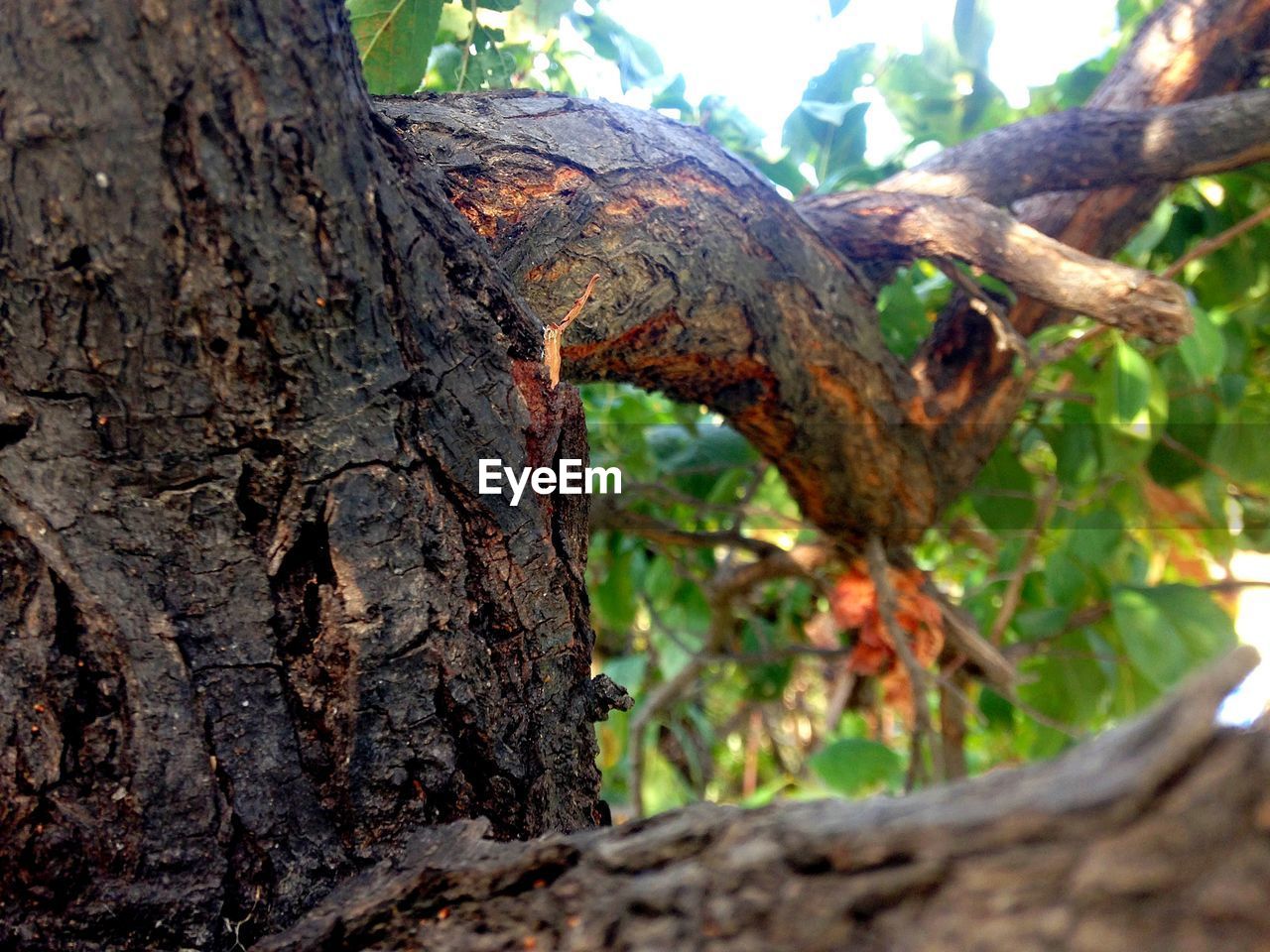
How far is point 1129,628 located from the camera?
1.23 m

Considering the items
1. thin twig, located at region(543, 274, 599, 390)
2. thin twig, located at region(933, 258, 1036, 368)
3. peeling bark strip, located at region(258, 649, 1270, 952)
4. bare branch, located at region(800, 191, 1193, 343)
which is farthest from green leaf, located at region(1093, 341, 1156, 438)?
peeling bark strip, located at region(258, 649, 1270, 952)

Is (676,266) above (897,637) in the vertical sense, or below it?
above

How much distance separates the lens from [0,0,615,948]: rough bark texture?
390 millimetres

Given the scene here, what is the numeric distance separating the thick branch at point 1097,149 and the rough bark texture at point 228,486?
68cm

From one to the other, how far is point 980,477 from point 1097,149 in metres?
0.51

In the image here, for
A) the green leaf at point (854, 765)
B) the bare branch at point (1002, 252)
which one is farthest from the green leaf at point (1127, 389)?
the green leaf at point (854, 765)

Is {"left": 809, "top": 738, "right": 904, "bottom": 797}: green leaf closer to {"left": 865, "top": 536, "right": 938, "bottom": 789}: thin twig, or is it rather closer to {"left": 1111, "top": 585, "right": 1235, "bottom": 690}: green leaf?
{"left": 865, "top": 536, "right": 938, "bottom": 789}: thin twig

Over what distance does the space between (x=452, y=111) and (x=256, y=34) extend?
254mm

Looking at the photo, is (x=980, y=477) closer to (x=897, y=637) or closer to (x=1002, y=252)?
(x=897, y=637)

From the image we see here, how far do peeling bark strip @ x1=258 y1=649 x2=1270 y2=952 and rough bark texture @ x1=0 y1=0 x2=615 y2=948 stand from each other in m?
0.14

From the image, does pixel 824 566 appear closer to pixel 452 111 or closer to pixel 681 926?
pixel 452 111

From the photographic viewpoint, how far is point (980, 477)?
139 cm

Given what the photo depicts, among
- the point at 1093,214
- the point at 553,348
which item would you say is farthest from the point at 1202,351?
the point at 553,348

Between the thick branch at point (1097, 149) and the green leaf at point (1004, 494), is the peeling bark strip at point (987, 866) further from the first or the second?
the green leaf at point (1004, 494)
